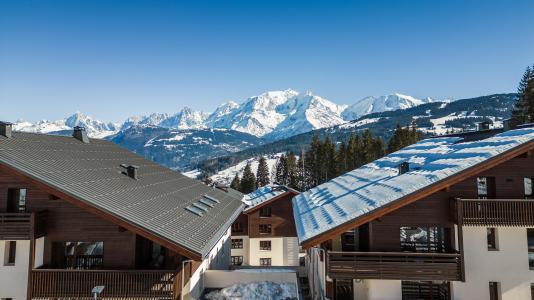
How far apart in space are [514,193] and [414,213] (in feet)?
15.2

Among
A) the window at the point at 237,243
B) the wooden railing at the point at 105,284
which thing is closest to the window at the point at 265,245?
the window at the point at 237,243

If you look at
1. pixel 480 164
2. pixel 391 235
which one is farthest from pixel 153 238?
pixel 480 164

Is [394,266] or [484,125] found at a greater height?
[484,125]

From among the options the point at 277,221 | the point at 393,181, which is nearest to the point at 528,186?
the point at 393,181

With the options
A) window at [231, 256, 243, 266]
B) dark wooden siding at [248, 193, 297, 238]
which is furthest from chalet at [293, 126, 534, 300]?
window at [231, 256, 243, 266]

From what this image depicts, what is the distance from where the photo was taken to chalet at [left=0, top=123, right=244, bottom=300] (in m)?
14.8

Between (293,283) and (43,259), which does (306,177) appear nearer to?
(293,283)

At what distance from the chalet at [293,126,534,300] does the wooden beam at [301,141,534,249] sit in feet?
0.14

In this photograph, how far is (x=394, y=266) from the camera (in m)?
14.9

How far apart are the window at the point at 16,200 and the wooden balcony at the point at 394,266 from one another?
1406cm

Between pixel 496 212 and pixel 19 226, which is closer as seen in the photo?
pixel 19 226

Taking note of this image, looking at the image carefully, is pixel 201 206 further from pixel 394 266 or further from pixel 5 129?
pixel 394 266

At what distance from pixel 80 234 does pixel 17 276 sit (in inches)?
121

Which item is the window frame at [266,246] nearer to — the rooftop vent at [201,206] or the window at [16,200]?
the rooftop vent at [201,206]
